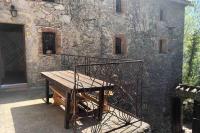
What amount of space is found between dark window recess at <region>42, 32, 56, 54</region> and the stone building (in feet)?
0.13

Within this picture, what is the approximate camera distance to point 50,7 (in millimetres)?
7930

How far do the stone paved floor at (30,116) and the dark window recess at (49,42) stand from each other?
2080 millimetres

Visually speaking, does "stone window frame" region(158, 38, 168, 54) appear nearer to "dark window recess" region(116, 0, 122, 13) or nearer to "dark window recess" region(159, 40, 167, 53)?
"dark window recess" region(159, 40, 167, 53)

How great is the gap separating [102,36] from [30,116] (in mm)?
5846

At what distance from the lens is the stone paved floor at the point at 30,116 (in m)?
4.07

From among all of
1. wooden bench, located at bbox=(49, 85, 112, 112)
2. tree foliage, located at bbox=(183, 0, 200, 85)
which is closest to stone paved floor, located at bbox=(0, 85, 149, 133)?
wooden bench, located at bbox=(49, 85, 112, 112)

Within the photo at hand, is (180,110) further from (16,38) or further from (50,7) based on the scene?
(16,38)

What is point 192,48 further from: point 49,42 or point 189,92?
point 49,42

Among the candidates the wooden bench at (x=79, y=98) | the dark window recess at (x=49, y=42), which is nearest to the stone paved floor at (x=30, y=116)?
the wooden bench at (x=79, y=98)

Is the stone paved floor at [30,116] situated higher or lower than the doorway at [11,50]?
lower

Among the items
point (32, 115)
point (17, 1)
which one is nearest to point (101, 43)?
point (17, 1)

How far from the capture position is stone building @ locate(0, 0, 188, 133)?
300 inches

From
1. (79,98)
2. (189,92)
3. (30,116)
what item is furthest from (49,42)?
(189,92)

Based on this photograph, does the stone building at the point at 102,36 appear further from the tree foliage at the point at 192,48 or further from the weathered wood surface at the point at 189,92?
the tree foliage at the point at 192,48
